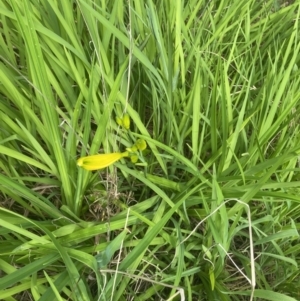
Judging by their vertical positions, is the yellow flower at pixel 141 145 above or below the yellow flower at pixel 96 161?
below

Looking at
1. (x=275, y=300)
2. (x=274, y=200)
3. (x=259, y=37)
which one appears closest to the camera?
(x=275, y=300)

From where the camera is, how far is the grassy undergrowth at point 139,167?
605mm

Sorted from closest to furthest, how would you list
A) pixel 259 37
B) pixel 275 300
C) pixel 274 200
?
pixel 275 300
pixel 274 200
pixel 259 37

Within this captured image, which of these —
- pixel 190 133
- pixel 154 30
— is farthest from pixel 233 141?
pixel 154 30

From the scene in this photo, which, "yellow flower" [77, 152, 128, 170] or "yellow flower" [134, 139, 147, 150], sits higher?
A: "yellow flower" [77, 152, 128, 170]

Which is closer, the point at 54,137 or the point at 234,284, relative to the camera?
the point at 54,137

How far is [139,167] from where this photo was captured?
0.72 m

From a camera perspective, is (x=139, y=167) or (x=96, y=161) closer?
(x=96, y=161)

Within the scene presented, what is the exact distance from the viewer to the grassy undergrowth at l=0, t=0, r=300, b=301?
0.60m

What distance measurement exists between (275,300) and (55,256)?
305mm

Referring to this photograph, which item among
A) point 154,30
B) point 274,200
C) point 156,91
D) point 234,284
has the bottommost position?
point 234,284

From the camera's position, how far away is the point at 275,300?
1.87 ft

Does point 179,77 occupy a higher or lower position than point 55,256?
higher

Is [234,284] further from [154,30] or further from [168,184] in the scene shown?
[154,30]
